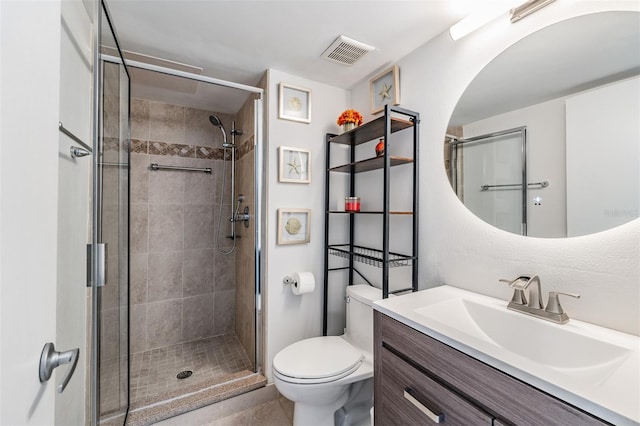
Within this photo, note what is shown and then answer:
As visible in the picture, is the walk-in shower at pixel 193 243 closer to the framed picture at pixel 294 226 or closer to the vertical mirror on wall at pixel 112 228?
the framed picture at pixel 294 226

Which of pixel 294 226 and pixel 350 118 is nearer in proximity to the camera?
pixel 350 118

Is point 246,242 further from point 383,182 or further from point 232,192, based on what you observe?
point 383,182

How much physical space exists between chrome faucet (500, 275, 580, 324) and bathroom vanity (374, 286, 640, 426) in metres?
0.03

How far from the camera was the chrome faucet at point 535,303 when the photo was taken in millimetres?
923

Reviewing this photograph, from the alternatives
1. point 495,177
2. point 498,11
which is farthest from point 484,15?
point 495,177

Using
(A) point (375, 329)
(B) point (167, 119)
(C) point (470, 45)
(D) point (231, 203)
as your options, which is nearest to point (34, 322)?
(A) point (375, 329)

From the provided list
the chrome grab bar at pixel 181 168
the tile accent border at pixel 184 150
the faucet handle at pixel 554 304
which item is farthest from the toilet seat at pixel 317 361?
the chrome grab bar at pixel 181 168

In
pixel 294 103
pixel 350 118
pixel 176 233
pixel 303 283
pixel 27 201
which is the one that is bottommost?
pixel 303 283

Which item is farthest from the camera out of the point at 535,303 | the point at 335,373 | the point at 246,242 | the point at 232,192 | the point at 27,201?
the point at 232,192

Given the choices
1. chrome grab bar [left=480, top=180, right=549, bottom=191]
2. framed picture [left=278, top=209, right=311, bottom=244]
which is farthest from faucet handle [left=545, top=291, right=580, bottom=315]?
framed picture [left=278, top=209, right=311, bottom=244]

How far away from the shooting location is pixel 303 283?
5.89ft

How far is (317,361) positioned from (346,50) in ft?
5.76

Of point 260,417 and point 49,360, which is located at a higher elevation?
point 49,360

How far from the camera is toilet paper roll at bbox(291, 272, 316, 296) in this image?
179 centimetres
